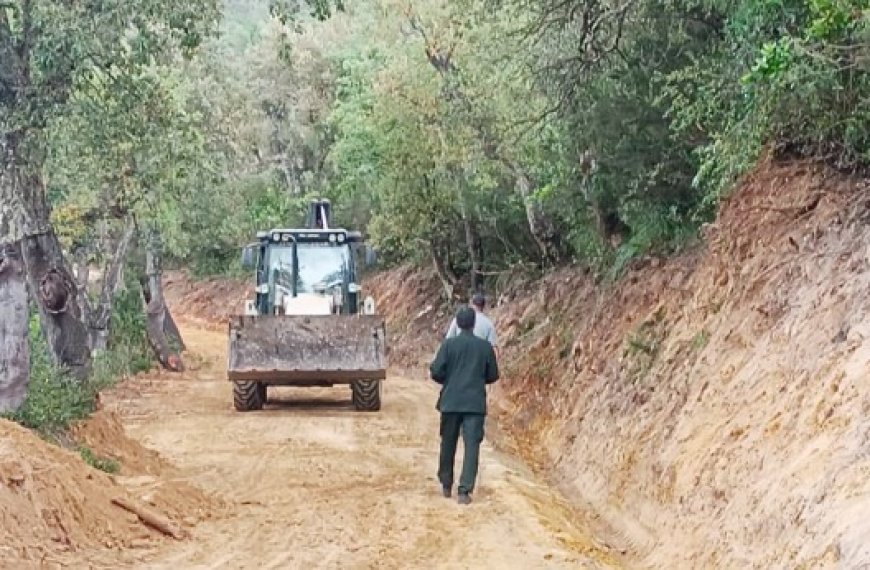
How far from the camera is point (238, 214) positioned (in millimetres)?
33625

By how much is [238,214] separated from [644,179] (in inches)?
724

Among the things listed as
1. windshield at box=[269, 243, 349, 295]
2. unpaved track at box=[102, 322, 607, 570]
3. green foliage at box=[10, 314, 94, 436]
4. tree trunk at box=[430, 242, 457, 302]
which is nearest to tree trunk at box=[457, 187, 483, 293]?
tree trunk at box=[430, 242, 457, 302]

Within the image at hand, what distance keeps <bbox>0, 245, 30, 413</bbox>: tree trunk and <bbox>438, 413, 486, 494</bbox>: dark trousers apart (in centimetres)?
432

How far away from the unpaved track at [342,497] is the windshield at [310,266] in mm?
2244

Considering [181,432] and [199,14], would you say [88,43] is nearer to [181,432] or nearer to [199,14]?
[199,14]

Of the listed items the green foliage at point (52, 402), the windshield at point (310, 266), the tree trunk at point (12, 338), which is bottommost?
the green foliage at point (52, 402)

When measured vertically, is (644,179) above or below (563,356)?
above

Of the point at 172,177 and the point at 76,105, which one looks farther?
the point at 172,177

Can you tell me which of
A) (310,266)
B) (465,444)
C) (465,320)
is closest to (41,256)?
(465,320)

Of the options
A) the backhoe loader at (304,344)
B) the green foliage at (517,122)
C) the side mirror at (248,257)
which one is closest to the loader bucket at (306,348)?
the backhoe loader at (304,344)

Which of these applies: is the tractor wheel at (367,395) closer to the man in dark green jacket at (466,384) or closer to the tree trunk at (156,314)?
the man in dark green jacket at (466,384)

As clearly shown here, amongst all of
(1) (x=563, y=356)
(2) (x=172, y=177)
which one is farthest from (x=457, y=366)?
(2) (x=172, y=177)

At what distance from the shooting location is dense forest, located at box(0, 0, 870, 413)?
40.9ft

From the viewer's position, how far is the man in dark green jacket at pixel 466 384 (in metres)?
11.8
